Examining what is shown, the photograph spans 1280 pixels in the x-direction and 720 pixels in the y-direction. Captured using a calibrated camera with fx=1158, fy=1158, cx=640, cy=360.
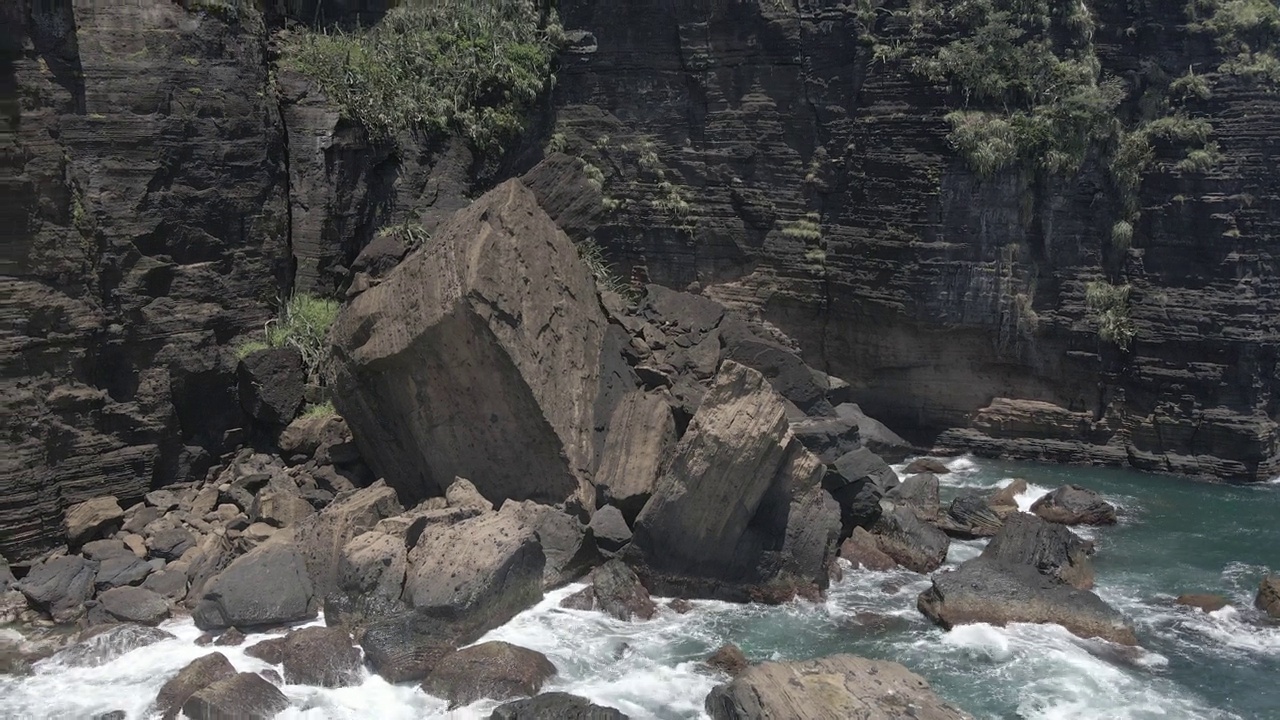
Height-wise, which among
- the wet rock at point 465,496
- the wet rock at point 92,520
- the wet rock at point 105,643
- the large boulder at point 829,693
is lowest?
the wet rock at point 105,643

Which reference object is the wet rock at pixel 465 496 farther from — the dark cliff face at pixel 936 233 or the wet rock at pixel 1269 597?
the wet rock at pixel 1269 597

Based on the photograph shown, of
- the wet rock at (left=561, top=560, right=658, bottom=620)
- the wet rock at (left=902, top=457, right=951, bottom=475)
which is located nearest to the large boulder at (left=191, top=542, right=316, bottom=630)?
the wet rock at (left=561, top=560, right=658, bottom=620)

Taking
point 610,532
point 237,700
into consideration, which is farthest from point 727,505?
point 237,700

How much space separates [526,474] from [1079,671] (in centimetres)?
863

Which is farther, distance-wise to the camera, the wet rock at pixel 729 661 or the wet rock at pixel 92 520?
the wet rock at pixel 92 520

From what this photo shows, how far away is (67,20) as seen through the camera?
62.4ft

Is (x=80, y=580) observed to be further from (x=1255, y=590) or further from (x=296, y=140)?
(x=1255, y=590)

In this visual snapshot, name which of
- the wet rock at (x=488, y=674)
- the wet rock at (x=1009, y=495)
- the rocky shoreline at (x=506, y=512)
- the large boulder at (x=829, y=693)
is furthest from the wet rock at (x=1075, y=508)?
the wet rock at (x=488, y=674)

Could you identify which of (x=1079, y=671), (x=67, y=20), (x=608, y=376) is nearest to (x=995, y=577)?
(x=1079, y=671)

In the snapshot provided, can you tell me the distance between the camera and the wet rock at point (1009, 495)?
21.4 metres

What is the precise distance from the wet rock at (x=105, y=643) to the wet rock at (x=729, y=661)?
7548mm

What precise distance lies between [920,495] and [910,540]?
1.94 meters

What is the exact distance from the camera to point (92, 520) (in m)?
18.4

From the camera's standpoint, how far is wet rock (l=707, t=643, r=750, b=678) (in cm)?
1516
